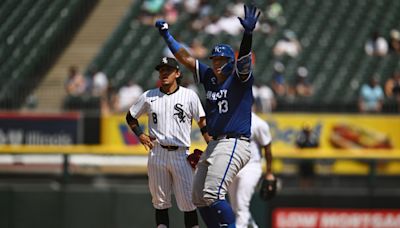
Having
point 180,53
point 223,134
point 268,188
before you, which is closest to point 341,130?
point 268,188

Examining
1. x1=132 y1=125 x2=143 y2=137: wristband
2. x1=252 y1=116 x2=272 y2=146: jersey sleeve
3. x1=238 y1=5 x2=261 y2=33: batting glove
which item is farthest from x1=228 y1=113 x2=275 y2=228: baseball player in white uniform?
x1=238 y1=5 x2=261 y2=33: batting glove

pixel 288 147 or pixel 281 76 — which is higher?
pixel 281 76

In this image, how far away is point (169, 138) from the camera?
8445 millimetres

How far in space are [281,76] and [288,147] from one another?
2.01m

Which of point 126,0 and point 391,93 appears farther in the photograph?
point 126,0

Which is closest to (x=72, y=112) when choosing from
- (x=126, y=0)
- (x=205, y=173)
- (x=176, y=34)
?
(x=176, y=34)

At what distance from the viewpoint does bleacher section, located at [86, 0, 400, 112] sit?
19.8 metres

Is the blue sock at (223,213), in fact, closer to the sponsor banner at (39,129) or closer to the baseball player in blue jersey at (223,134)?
the baseball player in blue jersey at (223,134)

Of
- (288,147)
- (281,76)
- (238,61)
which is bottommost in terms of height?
(288,147)

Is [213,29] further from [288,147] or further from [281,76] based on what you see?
[288,147]

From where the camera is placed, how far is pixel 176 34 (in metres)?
21.1

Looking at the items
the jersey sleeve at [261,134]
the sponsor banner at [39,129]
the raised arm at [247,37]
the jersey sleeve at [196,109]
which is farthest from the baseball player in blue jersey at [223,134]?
the sponsor banner at [39,129]

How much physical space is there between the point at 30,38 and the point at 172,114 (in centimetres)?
1354

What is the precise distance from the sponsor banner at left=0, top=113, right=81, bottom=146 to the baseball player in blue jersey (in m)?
10.5
